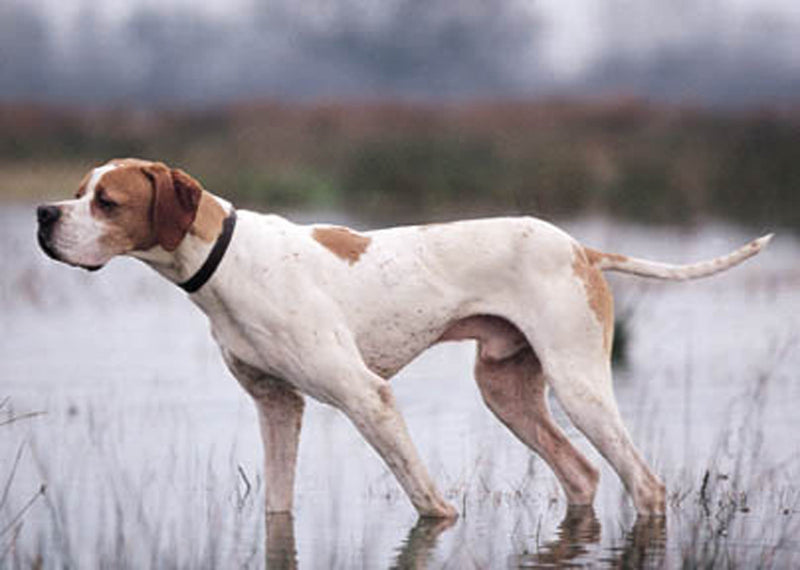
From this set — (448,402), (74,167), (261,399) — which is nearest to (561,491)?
(261,399)

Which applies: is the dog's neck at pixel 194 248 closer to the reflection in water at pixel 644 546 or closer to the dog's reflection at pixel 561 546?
the dog's reflection at pixel 561 546

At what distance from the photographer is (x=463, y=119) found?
35.6 m

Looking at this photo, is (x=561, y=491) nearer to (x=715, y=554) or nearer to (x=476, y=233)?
(x=476, y=233)

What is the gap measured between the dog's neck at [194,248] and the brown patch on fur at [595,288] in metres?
1.56

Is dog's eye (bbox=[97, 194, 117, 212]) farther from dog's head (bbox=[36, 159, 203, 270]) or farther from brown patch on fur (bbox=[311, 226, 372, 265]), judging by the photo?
brown patch on fur (bbox=[311, 226, 372, 265])

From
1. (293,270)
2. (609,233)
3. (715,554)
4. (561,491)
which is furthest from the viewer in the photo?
(609,233)

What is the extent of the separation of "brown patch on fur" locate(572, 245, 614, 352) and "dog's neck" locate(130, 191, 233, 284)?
1558mm

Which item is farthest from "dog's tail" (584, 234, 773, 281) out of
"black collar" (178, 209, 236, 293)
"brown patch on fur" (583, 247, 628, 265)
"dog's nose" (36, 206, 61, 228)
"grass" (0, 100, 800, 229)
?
"grass" (0, 100, 800, 229)

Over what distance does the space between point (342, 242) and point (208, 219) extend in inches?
26.1

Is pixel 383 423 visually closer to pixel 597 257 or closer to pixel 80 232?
pixel 597 257

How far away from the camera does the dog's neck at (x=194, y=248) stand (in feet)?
25.6

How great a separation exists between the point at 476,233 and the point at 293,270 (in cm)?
86

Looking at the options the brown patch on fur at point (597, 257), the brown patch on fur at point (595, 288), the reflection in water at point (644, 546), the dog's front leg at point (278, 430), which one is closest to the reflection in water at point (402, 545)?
the dog's front leg at point (278, 430)

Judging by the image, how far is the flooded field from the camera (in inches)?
304
